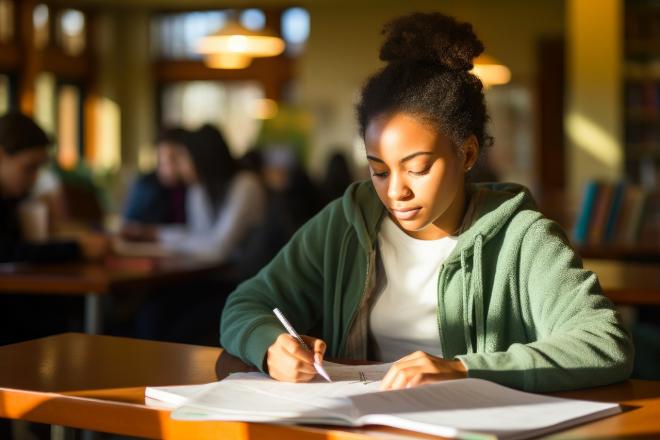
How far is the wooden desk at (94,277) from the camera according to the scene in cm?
289

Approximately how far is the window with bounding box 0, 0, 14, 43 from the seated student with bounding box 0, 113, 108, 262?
8.45m

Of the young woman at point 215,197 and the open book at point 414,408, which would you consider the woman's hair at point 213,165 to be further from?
the open book at point 414,408

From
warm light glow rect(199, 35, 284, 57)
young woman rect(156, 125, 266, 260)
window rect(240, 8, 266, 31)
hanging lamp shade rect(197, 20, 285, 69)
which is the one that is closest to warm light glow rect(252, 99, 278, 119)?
window rect(240, 8, 266, 31)

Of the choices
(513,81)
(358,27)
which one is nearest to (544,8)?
(513,81)

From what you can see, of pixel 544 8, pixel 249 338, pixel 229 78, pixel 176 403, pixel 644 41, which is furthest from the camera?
pixel 229 78

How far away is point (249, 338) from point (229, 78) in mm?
11628

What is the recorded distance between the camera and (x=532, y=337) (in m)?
1.62

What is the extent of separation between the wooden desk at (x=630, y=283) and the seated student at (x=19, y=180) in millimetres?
1773

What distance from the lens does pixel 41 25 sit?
11961 millimetres

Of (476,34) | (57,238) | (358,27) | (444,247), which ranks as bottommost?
(57,238)

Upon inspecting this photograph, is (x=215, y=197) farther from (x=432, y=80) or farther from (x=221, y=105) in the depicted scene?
(x=221, y=105)

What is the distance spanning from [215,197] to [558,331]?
293cm

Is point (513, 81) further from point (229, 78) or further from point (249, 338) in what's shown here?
point (249, 338)

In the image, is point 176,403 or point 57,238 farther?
point 57,238
